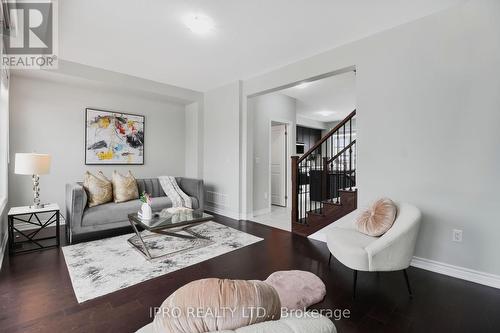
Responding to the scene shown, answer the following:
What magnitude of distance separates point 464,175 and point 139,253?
3.64m

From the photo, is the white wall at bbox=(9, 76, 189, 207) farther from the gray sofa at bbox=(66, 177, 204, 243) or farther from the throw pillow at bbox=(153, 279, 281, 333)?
the throw pillow at bbox=(153, 279, 281, 333)

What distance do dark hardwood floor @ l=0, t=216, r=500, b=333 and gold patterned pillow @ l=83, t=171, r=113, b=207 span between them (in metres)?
0.88

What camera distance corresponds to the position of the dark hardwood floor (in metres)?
1.71

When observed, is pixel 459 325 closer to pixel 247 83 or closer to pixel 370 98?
pixel 370 98

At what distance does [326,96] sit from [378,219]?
4.12 metres

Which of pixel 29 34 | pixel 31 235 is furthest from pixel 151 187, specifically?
pixel 29 34

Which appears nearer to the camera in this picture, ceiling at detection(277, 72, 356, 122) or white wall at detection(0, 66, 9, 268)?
white wall at detection(0, 66, 9, 268)

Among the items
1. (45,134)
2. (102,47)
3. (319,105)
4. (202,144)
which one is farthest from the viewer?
(319,105)

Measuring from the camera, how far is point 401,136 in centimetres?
272

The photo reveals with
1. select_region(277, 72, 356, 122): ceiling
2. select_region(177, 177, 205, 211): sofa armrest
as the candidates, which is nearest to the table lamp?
select_region(177, 177, 205, 211): sofa armrest

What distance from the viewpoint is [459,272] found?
2402 millimetres

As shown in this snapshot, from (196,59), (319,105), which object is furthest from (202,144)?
(319,105)

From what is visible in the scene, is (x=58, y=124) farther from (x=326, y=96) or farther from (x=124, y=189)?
(x=326, y=96)

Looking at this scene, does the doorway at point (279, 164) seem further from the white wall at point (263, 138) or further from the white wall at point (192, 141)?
the white wall at point (192, 141)
